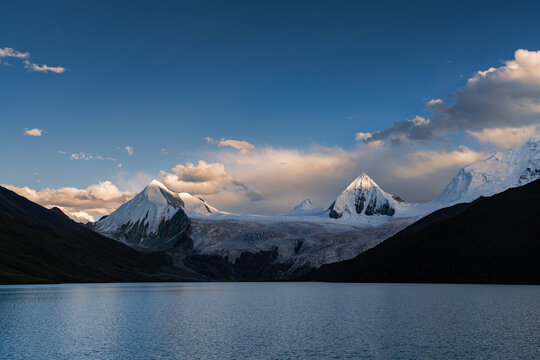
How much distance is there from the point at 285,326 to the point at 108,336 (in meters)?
20.0

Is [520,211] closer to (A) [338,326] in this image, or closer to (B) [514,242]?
(B) [514,242]

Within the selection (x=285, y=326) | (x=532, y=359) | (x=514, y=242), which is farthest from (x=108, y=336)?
(x=514, y=242)

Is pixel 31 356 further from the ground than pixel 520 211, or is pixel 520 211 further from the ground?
pixel 520 211

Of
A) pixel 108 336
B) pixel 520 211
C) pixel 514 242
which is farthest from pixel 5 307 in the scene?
pixel 520 211

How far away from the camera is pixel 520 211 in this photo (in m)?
200

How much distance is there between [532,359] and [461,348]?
6.03m

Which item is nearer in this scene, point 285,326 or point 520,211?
point 285,326

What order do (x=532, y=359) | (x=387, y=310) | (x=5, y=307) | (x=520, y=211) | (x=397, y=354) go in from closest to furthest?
(x=532, y=359), (x=397, y=354), (x=387, y=310), (x=5, y=307), (x=520, y=211)

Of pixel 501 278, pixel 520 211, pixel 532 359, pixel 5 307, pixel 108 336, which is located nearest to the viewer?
pixel 532 359

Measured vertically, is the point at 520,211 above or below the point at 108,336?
above

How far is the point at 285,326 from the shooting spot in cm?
5825

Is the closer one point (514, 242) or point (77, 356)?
point (77, 356)

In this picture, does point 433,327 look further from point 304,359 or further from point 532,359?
point 304,359

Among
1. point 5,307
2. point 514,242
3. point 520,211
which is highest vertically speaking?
point 520,211
